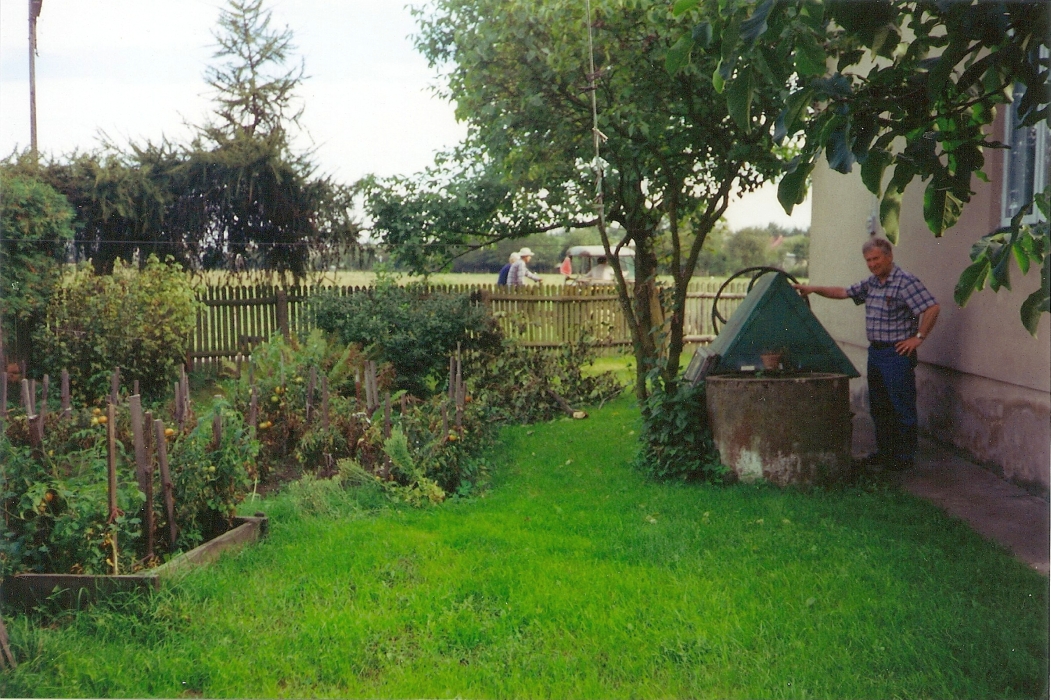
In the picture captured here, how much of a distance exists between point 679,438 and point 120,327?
5.62m

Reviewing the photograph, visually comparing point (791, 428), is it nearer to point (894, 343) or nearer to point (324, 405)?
point (894, 343)

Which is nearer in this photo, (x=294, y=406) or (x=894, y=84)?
(x=894, y=84)

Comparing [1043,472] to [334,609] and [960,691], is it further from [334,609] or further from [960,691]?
[334,609]

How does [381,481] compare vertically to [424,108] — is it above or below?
below

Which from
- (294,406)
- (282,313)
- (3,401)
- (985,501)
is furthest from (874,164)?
(282,313)

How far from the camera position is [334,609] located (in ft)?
12.3

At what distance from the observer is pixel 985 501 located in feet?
17.5

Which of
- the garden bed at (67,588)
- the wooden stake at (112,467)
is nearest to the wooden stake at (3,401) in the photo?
the wooden stake at (112,467)

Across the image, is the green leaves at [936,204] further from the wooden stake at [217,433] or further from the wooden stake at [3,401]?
the wooden stake at [3,401]

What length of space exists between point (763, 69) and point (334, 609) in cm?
273

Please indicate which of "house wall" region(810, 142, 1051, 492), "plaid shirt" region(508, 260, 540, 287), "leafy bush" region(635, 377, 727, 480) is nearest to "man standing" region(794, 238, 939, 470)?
"house wall" region(810, 142, 1051, 492)

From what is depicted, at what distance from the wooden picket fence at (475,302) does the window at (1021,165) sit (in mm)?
5548

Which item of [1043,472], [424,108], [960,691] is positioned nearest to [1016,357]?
[1043,472]

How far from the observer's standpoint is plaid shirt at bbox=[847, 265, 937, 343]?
6.13 meters
